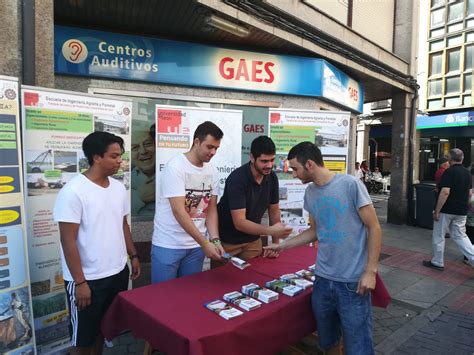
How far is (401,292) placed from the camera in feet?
16.7

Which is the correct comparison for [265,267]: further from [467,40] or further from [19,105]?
[467,40]

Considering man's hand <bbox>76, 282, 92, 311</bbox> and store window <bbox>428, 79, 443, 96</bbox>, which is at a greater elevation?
store window <bbox>428, 79, 443, 96</bbox>

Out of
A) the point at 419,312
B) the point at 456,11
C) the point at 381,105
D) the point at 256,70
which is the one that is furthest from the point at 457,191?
the point at 456,11

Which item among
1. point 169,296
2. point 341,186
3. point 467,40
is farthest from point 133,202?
point 467,40

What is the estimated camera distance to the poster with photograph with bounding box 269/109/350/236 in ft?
17.4

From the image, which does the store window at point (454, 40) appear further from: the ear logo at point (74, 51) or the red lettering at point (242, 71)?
the ear logo at point (74, 51)

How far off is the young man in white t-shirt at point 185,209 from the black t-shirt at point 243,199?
196 millimetres

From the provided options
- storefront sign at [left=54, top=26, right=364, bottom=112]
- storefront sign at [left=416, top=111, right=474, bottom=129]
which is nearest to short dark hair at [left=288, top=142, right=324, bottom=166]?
storefront sign at [left=54, top=26, right=364, bottom=112]

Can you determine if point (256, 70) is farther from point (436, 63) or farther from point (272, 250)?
point (436, 63)

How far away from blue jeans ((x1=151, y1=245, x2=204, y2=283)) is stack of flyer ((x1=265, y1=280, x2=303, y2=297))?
32.6 inches

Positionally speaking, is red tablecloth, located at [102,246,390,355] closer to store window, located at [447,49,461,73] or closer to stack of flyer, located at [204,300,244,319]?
stack of flyer, located at [204,300,244,319]

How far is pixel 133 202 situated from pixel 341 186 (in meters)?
4.05

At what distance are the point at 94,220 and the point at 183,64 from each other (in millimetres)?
3811

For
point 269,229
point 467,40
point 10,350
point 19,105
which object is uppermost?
point 467,40
